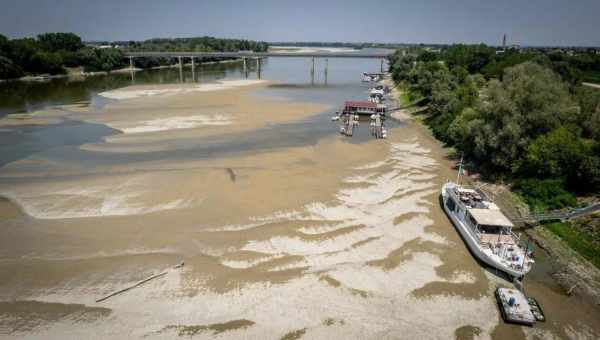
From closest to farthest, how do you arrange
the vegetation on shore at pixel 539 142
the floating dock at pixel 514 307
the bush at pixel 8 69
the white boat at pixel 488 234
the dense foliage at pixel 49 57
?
the floating dock at pixel 514 307, the white boat at pixel 488 234, the vegetation on shore at pixel 539 142, the bush at pixel 8 69, the dense foliage at pixel 49 57

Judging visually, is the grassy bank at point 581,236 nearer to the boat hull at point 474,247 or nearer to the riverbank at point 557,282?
the riverbank at point 557,282

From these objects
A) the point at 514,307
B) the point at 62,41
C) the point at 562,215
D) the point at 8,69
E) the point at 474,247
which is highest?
the point at 62,41

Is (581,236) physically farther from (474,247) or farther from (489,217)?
(474,247)

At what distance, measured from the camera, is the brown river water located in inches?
677

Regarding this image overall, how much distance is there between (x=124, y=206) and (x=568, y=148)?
1409 inches

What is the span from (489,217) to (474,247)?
2323 mm

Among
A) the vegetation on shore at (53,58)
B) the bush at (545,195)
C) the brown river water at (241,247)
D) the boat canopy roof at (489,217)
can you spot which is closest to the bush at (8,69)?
the vegetation on shore at (53,58)

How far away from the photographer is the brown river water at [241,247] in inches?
677

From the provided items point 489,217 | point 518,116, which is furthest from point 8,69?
point 489,217

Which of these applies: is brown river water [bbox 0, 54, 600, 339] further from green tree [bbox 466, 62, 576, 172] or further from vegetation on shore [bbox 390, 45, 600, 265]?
green tree [bbox 466, 62, 576, 172]

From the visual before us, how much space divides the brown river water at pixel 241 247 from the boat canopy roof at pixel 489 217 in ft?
7.43

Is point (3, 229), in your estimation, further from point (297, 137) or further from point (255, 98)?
point (255, 98)

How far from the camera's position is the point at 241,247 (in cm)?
2272

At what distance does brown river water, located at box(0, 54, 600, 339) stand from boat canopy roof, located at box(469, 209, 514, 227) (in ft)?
7.43
